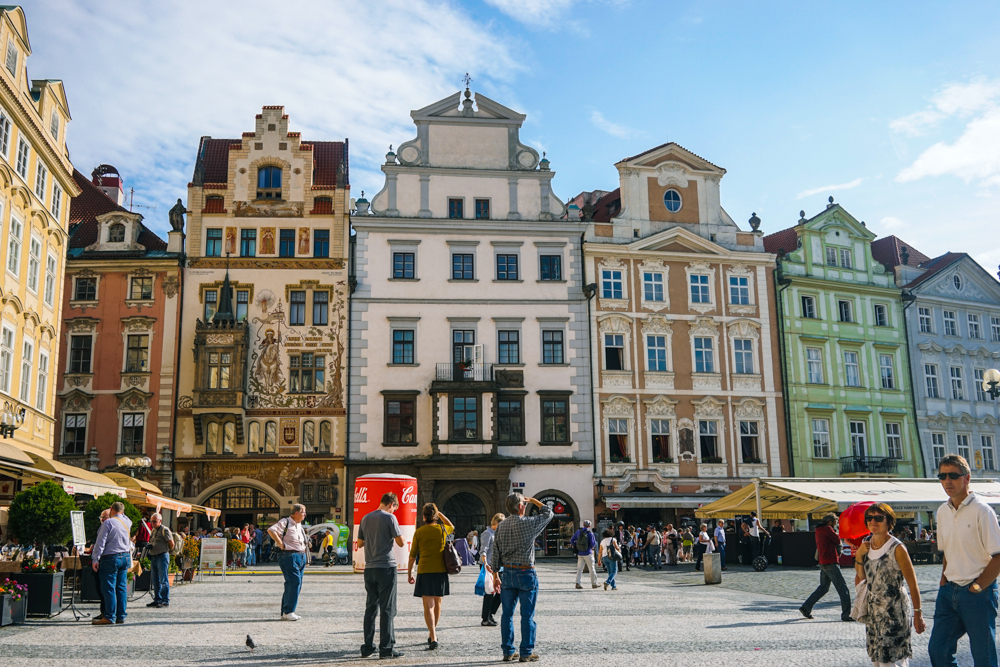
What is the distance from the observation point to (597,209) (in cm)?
4853

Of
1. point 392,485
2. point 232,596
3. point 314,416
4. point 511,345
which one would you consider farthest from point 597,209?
point 232,596

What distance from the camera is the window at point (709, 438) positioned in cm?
4297

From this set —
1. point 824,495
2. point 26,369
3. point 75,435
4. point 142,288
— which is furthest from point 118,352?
point 824,495

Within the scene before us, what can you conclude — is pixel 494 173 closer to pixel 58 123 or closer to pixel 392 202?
pixel 392 202

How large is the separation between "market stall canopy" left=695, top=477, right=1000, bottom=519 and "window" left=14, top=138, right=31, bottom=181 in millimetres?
23542

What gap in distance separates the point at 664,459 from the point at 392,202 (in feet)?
53.6

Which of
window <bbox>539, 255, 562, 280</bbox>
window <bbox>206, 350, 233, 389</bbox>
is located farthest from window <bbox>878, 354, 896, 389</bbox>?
window <bbox>206, 350, 233, 389</bbox>

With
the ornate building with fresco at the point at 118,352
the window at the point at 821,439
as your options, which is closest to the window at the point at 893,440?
the window at the point at 821,439

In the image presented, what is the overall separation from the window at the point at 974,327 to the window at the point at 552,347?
22730 mm

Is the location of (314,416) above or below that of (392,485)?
above

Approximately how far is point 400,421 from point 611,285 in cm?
1123

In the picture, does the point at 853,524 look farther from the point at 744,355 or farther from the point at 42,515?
the point at 744,355

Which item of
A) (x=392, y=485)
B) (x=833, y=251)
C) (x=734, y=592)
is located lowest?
(x=734, y=592)

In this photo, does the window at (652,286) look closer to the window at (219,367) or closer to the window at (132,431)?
the window at (219,367)
